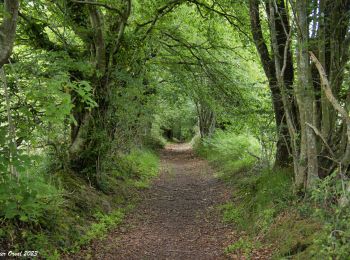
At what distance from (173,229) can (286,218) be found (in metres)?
2.67

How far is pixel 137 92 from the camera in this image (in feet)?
31.5

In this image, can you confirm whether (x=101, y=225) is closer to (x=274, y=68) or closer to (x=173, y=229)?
(x=173, y=229)

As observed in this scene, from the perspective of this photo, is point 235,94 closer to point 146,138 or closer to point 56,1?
point 56,1

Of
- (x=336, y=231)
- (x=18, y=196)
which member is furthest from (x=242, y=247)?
(x=18, y=196)

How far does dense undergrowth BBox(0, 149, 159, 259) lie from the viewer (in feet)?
13.6

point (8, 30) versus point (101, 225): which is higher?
point (8, 30)

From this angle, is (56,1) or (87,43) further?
(87,43)

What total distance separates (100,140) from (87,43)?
2.45 meters

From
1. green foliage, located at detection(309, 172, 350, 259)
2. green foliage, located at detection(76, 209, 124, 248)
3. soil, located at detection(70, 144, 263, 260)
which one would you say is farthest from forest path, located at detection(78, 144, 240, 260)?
green foliage, located at detection(309, 172, 350, 259)

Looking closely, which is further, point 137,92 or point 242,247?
point 137,92

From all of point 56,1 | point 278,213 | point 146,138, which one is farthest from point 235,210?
Answer: point 146,138

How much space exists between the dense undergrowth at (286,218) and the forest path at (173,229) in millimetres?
413

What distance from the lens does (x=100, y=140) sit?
8.54 metres

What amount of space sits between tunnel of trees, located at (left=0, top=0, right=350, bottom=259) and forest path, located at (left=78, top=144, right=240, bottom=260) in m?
0.91
